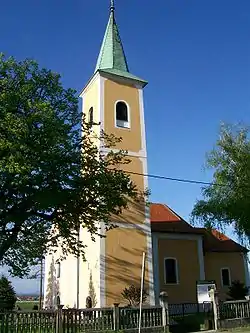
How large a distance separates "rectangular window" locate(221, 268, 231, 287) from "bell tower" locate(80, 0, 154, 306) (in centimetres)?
886

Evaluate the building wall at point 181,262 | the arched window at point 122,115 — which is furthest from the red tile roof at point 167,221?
the arched window at point 122,115

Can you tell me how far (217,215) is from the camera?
23766mm

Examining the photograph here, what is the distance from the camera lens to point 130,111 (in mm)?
29578

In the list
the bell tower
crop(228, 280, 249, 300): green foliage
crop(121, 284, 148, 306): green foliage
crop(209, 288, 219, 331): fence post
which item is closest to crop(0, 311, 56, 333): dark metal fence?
crop(209, 288, 219, 331): fence post

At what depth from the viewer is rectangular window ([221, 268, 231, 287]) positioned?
32.3m

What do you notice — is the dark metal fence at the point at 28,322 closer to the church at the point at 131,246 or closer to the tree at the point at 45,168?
the tree at the point at 45,168

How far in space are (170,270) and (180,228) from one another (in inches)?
134

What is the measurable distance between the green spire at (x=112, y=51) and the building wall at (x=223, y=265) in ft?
52.8

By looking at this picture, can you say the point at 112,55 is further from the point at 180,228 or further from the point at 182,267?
the point at 182,267

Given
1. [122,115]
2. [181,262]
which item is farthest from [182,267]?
[122,115]

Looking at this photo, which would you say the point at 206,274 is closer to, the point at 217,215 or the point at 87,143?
the point at 217,215

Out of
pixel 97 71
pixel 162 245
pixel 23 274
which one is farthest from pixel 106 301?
pixel 97 71

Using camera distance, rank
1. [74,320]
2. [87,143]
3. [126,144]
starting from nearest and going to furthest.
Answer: [74,320], [87,143], [126,144]

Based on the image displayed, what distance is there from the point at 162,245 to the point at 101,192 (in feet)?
35.2
